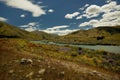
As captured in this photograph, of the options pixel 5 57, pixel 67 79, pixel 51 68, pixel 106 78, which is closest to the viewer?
pixel 67 79

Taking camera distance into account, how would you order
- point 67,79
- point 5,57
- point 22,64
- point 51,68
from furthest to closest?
point 5,57 < point 22,64 < point 51,68 < point 67,79

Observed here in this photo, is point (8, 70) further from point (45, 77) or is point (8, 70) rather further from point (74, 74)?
point (74, 74)

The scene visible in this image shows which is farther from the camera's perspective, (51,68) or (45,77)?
(51,68)

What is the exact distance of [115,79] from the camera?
1452 cm

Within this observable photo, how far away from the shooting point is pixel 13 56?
62.2 feet

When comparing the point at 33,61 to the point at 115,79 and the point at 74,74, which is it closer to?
the point at 74,74

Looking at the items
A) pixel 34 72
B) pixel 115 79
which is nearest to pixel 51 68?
pixel 34 72

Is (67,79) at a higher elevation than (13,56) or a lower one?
lower

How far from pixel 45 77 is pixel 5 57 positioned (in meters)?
7.12

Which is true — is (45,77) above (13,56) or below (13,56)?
below

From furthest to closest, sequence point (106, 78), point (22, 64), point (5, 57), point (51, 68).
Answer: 1. point (5, 57)
2. point (22, 64)
3. point (51, 68)
4. point (106, 78)

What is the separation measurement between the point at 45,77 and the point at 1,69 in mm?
4601

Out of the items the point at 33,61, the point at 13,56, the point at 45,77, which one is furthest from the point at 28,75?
the point at 13,56

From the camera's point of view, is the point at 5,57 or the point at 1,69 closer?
the point at 1,69
